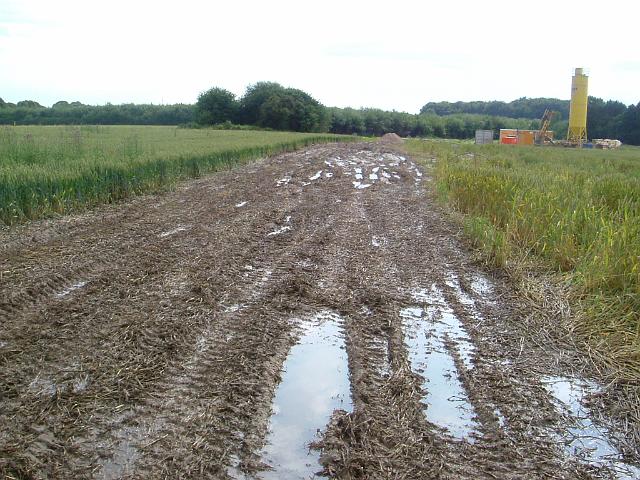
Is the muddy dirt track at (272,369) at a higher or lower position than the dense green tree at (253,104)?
lower

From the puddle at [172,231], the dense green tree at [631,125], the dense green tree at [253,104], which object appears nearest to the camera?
the puddle at [172,231]

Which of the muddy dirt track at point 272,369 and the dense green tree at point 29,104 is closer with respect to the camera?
the muddy dirt track at point 272,369

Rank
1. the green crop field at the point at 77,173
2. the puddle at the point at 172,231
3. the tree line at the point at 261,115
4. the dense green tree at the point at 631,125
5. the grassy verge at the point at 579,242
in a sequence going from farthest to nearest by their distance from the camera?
the tree line at the point at 261,115, the dense green tree at the point at 631,125, the green crop field at the point at 77,173, the puddle at the point at 172,231, the grassy verge at the point at 579,242

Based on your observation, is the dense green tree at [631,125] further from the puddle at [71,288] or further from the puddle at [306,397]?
the puddle at [71,288]

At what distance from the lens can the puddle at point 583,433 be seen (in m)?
2.54


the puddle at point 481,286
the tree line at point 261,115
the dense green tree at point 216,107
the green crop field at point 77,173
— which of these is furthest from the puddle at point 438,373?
the dense green tree at point 216,107

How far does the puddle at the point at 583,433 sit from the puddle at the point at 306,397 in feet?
4.00

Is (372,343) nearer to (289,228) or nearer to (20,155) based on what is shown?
(289,228)

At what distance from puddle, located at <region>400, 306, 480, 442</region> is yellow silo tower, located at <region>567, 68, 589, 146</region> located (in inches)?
1623

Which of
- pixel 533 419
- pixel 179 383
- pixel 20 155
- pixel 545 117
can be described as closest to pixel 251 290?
pixel 179 383

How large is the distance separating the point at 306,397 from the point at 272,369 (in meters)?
0.36

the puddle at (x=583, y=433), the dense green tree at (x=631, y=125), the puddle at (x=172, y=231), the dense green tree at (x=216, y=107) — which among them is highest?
the dense green tree at (x=216, y=107)

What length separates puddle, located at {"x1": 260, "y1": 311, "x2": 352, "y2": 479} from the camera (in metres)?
2.48

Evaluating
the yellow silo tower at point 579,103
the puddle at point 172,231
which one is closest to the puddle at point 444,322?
the puddle at point 172,231
